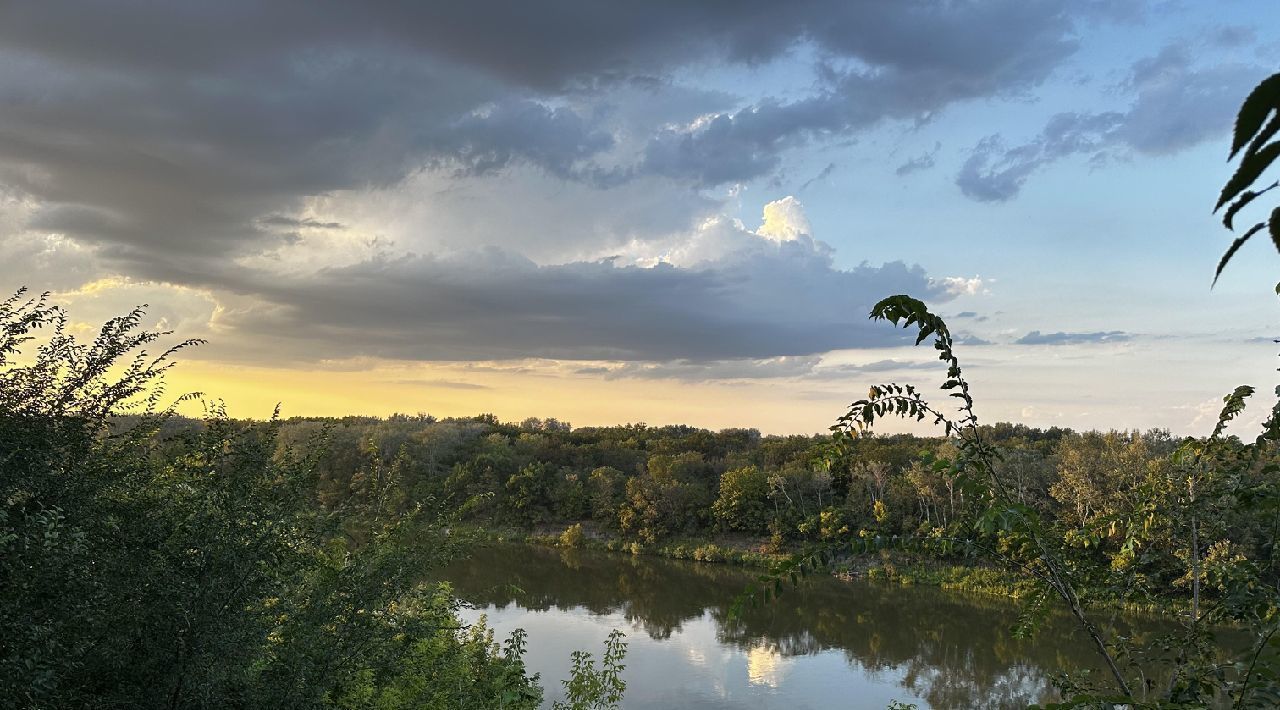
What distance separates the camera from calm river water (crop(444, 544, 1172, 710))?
58.9ft

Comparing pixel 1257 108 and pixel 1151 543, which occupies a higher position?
pixel 1257 108

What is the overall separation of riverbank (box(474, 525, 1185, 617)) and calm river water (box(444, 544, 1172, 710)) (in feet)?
3.62

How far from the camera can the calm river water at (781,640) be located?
17.9 metres

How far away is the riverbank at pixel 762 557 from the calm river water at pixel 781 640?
3.62ft

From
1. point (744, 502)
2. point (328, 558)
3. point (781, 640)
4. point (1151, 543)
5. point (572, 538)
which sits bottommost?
point (781, 640)

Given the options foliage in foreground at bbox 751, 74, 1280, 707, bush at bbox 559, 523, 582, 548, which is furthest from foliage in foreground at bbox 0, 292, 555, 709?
bush at bbox 559, 523, 582, 548

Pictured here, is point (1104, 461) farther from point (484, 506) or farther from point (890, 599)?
point (484, 506)

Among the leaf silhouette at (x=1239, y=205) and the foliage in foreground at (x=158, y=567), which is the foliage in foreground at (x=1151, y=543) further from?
the foliage in foreground at (x=158, y=567)

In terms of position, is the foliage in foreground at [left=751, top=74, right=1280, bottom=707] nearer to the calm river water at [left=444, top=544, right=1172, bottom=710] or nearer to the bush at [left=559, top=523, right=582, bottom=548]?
the calm river water at [left=444, top=544, right=1172, bottom=710]

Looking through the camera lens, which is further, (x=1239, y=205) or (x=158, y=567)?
(x=158, y=567)

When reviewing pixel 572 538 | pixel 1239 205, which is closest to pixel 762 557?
pixel 572 538

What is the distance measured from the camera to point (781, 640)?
2295 cm

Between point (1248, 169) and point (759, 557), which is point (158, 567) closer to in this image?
point (1248, 169)

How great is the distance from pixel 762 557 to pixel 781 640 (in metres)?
14.7
